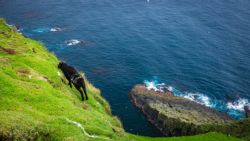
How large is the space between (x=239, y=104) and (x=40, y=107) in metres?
64.5

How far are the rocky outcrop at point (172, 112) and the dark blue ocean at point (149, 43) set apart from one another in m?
2.13

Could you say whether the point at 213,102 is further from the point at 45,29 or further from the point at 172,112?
the point at 45,29

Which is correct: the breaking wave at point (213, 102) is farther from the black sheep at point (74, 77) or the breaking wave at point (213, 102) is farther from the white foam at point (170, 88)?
the black sheep at point (74, 77)

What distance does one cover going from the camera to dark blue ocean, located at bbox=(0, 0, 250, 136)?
312 feet

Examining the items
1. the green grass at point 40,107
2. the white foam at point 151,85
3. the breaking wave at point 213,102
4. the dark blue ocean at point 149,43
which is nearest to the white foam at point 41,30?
the dark blue ocean at point 149,43

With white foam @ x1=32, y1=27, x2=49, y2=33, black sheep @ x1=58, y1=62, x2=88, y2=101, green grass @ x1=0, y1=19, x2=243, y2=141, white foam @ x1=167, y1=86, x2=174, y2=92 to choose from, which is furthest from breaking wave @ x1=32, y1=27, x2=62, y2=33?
black sheep @ x1=58, y1=62, x2=88, y2=101

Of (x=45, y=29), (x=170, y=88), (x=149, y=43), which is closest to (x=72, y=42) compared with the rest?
(x=45, y=29)

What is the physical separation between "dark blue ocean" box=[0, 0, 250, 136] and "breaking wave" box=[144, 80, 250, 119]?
25 cm

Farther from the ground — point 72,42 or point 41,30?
point 41,30

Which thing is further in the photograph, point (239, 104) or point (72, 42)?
point (72, 42)

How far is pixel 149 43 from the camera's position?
12056cm

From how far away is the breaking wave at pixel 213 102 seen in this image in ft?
293

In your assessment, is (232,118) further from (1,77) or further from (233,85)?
(1,77)

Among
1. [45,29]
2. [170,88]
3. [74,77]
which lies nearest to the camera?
[74,77]
